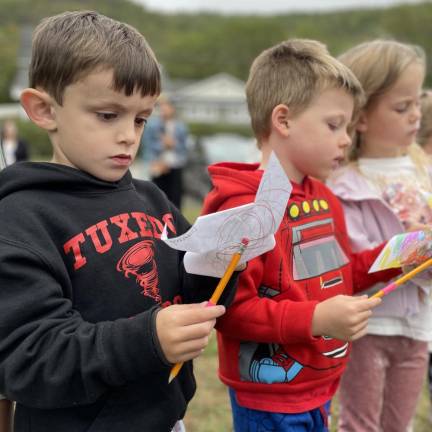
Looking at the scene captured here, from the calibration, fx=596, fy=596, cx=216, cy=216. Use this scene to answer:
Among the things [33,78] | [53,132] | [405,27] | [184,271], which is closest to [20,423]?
[184,271]

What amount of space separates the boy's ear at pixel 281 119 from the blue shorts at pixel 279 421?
79 cm

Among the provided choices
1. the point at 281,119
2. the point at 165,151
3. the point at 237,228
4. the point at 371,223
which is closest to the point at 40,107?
the point at 237,228

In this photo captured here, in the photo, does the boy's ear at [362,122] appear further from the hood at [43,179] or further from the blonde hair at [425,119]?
the hood at [43,179]

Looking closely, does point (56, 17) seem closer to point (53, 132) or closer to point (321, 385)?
point (53, 132)

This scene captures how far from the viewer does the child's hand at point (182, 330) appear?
1.12m

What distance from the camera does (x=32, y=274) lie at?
44.1 inches

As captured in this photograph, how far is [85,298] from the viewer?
124 cm

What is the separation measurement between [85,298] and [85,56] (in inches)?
19.8

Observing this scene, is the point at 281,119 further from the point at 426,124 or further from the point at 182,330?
the point at 426,124

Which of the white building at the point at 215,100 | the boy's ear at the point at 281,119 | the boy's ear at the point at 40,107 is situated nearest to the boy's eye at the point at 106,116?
the boy's ear at the point at 40,107

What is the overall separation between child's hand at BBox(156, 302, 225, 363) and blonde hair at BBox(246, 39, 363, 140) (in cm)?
79

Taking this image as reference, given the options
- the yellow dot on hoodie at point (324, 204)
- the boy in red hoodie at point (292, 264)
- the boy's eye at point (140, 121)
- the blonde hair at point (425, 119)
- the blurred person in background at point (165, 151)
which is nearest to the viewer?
the boy's eye at point (140, 121)

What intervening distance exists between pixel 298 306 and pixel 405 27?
223ft

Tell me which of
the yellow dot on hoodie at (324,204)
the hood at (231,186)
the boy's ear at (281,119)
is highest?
the boy's ear at (281,119)
